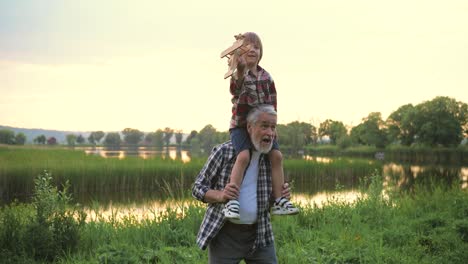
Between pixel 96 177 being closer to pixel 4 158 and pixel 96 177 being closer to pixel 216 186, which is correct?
pixel 4 158

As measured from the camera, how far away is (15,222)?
5.67 meters

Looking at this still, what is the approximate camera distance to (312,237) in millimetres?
6250

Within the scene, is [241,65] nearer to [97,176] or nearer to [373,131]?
[97,176]

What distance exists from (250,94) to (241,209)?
1.97 ft

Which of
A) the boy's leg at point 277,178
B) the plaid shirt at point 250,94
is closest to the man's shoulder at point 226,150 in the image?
the plaid shirt at point 250,94

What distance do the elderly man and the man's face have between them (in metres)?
0.02

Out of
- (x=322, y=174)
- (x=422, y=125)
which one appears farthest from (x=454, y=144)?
(x=322, y=174)

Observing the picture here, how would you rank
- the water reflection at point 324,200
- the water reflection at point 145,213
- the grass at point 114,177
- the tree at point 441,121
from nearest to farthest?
the water reflection at point 145,213 < the water reflection at point 324,200 < the grass at point 114,177 < the tree at point 441,121

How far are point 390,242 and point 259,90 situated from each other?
179 inches

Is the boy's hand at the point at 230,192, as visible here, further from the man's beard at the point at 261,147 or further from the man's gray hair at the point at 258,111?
the man's gray hair at the point at 258,111

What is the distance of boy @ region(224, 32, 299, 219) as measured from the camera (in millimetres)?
2352

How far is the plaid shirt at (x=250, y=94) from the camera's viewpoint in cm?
238

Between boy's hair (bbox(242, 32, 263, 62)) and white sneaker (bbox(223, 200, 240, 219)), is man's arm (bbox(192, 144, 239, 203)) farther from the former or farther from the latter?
boy's hair (bbox(242, 32, 263, 62))

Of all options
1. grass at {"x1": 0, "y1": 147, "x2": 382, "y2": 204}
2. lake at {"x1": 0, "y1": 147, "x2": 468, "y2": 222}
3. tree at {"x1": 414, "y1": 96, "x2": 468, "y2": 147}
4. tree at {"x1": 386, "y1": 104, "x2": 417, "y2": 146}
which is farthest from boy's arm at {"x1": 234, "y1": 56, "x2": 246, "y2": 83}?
tree at {"x1": 386, "y1": 104, "x2": 417, "y2": 146}
